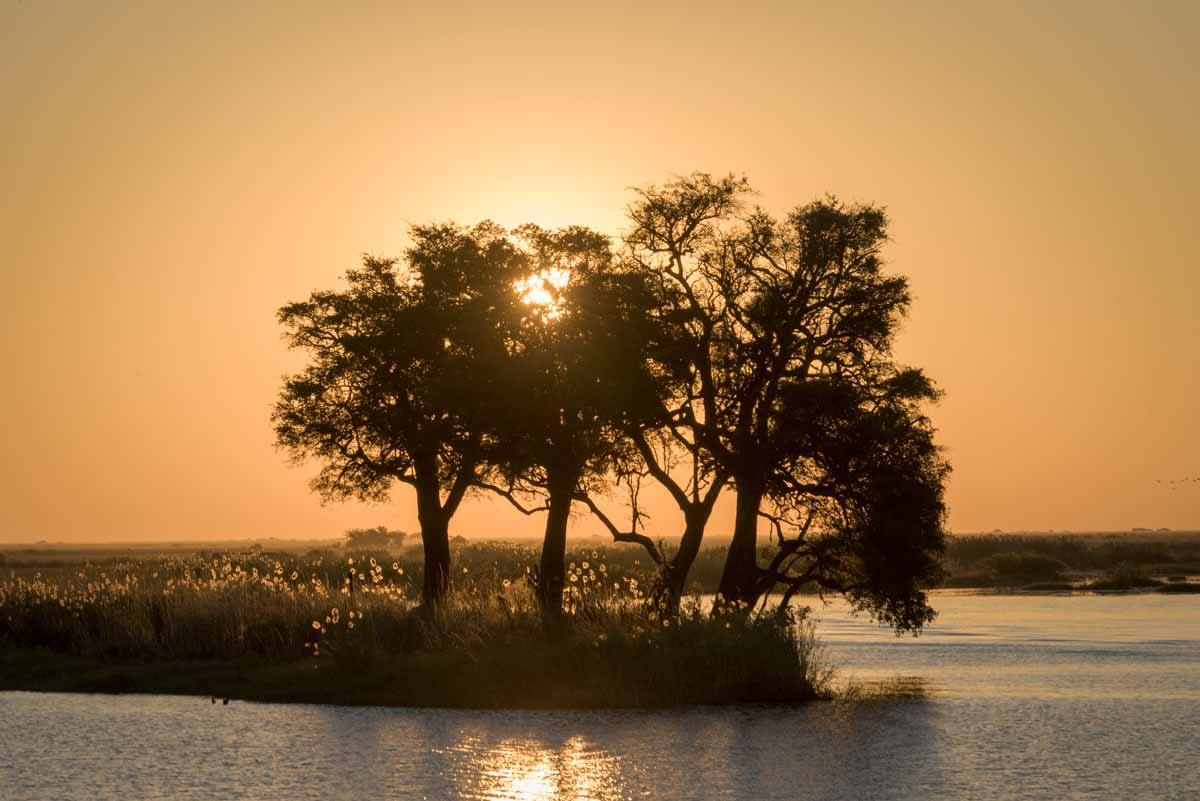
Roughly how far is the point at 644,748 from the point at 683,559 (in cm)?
1568

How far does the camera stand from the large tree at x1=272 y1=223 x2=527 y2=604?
50.8m

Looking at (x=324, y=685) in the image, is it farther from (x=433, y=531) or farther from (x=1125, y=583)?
(x=1125, y=583)

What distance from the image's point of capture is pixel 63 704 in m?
34.8

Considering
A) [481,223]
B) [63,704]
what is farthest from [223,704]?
[481,223]

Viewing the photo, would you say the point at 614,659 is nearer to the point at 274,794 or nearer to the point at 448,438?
the point at 274,794

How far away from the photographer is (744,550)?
43.9 meters

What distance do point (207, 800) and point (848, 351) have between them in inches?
1083

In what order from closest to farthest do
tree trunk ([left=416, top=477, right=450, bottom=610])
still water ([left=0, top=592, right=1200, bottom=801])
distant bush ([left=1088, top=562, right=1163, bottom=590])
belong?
still water ([left=0, top=592, right=1200, bottom=801])
tree trunk ([left=416, top=477, right=450, bottom=610])
distant bush ([left=1088, top=562, right=1163, bottom=590])

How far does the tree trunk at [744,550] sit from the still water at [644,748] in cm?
517

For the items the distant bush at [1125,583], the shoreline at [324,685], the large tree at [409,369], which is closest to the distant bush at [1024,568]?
the distant bush at [1125,583]

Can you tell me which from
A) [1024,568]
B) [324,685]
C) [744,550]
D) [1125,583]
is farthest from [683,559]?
[1024,568]

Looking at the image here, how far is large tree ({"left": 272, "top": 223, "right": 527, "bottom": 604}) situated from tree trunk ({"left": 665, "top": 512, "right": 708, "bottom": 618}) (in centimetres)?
831

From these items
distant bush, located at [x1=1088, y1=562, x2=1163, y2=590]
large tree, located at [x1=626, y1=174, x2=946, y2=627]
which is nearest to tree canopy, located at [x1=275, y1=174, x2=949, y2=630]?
large tree, located at [x1=626, y1=174, x2=946, y2=627]

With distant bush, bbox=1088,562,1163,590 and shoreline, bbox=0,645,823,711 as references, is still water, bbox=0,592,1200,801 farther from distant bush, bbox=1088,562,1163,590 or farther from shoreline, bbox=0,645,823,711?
distant bush, bbox=1088,562,1163,590
